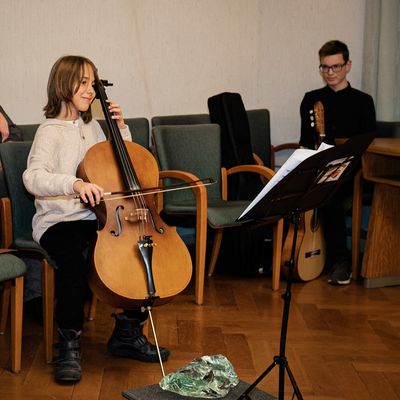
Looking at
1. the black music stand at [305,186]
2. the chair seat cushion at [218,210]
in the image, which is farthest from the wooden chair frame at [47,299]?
the chair seat cushion at [218,210]

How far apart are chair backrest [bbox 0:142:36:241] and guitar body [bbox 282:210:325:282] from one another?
1.47 m

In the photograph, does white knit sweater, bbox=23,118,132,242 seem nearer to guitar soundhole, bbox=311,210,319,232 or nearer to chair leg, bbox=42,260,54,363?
chair leg, bbox=42,260,54,363

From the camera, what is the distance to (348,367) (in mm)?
2934

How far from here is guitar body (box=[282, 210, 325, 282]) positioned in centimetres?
412

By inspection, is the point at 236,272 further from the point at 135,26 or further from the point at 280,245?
the point at 135,26

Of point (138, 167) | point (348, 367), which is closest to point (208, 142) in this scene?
point (138, 167)

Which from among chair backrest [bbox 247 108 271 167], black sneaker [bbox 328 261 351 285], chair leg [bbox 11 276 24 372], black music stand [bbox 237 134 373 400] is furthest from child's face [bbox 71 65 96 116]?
chair backrest [bbox 247 108 271 167]

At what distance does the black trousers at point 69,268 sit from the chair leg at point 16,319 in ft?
0.46

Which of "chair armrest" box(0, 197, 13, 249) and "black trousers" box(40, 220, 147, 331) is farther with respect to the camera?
"chair armrest" box(0, 197, 13, 249)

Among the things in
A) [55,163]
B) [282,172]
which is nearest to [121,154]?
[55,163]

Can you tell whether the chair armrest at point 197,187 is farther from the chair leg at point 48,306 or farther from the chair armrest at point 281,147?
the chair armrest at point 281,147

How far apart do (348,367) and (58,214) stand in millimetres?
1205

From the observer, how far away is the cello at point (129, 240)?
8.79 feet

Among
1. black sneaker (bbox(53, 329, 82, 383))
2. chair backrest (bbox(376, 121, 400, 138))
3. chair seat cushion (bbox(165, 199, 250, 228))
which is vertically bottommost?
black sneaker (bbox(53, 329, 82, 383))
